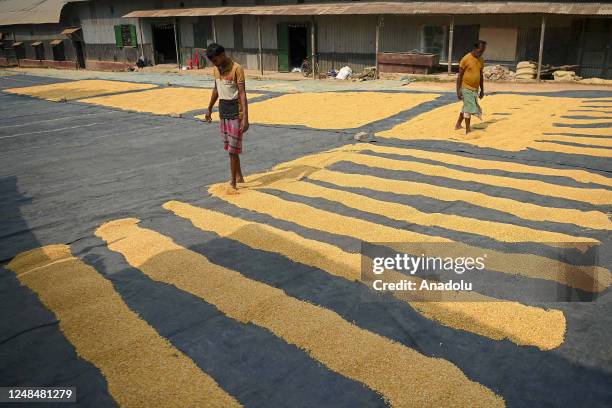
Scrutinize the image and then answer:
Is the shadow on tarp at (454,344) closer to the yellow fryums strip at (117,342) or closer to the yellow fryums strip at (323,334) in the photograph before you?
the yellow fryums strip at (323,334)

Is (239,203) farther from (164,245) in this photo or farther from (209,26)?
(209,26)

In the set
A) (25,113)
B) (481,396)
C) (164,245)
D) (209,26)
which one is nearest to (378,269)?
(481,396)

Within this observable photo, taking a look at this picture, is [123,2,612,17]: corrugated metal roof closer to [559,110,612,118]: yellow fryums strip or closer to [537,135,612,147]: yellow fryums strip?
[559,110,612,118]: yellow fryums strip

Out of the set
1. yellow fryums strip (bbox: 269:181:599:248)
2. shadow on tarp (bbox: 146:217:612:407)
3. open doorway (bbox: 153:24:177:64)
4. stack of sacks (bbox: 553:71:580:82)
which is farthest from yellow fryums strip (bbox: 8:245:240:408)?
open doorway (bbox: 153:24:177:64)

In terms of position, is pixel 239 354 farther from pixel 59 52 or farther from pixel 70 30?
pixel 59 52

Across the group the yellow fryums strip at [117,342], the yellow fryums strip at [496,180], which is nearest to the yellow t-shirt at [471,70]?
the yellow fryums strip at [496,180]

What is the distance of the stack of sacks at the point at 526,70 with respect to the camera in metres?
17.6

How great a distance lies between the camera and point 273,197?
5.91m

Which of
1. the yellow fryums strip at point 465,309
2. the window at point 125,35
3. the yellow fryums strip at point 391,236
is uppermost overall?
the window at point 125,35

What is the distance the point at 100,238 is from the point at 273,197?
2026mm

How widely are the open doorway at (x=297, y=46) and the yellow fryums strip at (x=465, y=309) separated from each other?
70.4 feet

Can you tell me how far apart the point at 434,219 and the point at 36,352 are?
12.2ft

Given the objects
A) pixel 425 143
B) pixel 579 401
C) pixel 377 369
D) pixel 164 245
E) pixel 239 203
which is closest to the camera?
pixel 579 401

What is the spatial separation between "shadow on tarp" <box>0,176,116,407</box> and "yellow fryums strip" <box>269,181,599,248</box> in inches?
127
